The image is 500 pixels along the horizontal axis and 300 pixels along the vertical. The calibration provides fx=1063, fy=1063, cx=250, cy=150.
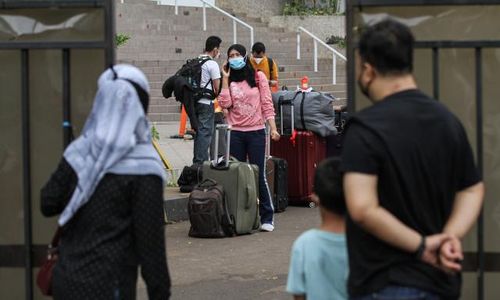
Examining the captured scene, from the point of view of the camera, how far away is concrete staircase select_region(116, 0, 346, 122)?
21.8 meters

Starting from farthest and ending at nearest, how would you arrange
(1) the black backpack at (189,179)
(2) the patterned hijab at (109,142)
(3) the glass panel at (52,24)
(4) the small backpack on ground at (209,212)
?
(1) the black backpack at (189,179)
(4) the small backpack on ground at (209,212)
(3) the glass panel at (52,24)
(2) the patterned hijab at (109,142)

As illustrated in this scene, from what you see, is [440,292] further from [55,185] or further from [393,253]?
[55,185]

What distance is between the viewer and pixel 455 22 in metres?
4.78

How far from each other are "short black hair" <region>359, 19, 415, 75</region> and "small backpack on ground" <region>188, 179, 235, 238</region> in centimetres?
607

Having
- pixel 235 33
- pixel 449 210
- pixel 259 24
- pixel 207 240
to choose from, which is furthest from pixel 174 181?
pixel 259 24

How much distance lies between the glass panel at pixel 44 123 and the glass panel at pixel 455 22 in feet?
4.78

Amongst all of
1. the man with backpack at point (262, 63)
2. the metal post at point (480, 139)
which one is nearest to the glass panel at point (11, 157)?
the metal post at point (480, 139)

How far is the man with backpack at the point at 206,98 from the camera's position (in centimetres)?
1173

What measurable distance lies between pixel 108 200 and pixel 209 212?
5.31 meters

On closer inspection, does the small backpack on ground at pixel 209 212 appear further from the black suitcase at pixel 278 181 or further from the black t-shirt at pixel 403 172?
the black t-shirt at pixel 403 172

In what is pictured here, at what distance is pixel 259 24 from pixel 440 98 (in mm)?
20761

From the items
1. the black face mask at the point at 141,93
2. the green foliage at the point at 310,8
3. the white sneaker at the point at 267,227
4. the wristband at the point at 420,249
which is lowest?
the white sneaker at the point at 267,227

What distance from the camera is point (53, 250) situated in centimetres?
454

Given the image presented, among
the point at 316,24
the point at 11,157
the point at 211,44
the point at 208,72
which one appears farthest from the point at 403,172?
the point at 316,24
